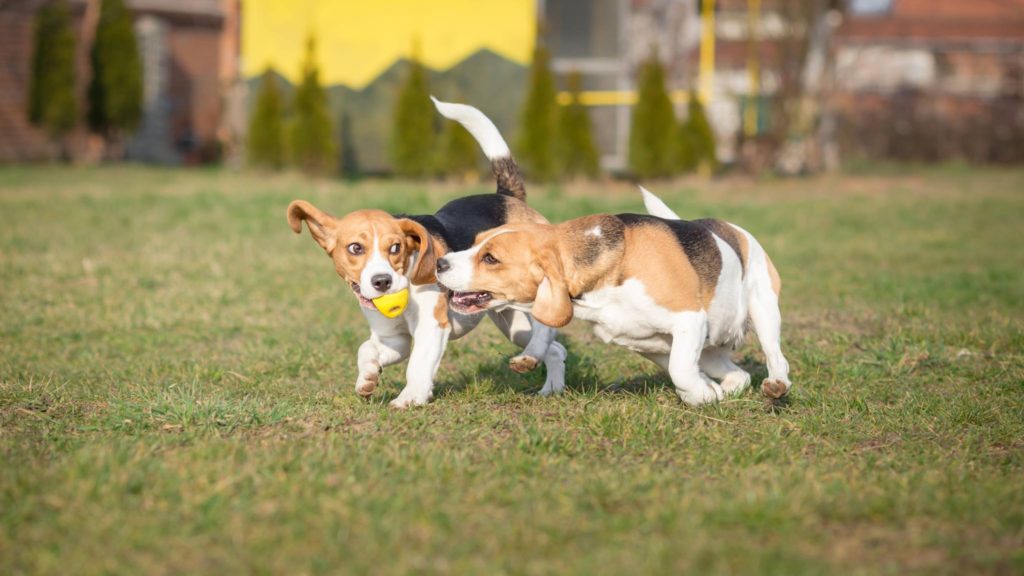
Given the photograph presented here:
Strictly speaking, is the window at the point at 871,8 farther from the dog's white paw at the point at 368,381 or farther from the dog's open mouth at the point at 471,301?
the dog's open mouth at the point at 471,301

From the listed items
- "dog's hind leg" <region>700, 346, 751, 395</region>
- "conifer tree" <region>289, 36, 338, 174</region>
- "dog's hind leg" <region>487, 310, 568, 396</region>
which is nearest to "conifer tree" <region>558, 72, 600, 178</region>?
"conifer tree" <region>289, 36, 338, 174</region>

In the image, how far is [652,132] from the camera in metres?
18.9

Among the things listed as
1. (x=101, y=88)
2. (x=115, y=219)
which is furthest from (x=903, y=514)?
(x=101, y=88)

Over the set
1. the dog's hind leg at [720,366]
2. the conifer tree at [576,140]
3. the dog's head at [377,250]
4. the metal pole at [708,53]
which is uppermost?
the metal pole at [708,53]

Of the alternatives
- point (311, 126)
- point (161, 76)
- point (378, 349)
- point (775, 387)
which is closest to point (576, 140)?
point (311, 126)

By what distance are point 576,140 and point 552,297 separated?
13.6m

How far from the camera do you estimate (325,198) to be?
584 inches

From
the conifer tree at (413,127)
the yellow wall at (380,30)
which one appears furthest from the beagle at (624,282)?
the yellow wall at (380,30)

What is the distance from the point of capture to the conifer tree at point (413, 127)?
1842 centimetres

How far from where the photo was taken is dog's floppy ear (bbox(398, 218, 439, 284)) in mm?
5277

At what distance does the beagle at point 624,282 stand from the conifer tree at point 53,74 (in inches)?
821

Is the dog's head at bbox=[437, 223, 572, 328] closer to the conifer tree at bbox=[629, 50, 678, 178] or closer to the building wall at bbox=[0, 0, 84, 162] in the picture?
the conifer tree at bbox=[629, 50, 678, 178]

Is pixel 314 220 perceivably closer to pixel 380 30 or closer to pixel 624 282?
pixel 624 282

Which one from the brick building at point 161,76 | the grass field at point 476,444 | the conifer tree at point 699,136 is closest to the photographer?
the grass field at point 476,444
